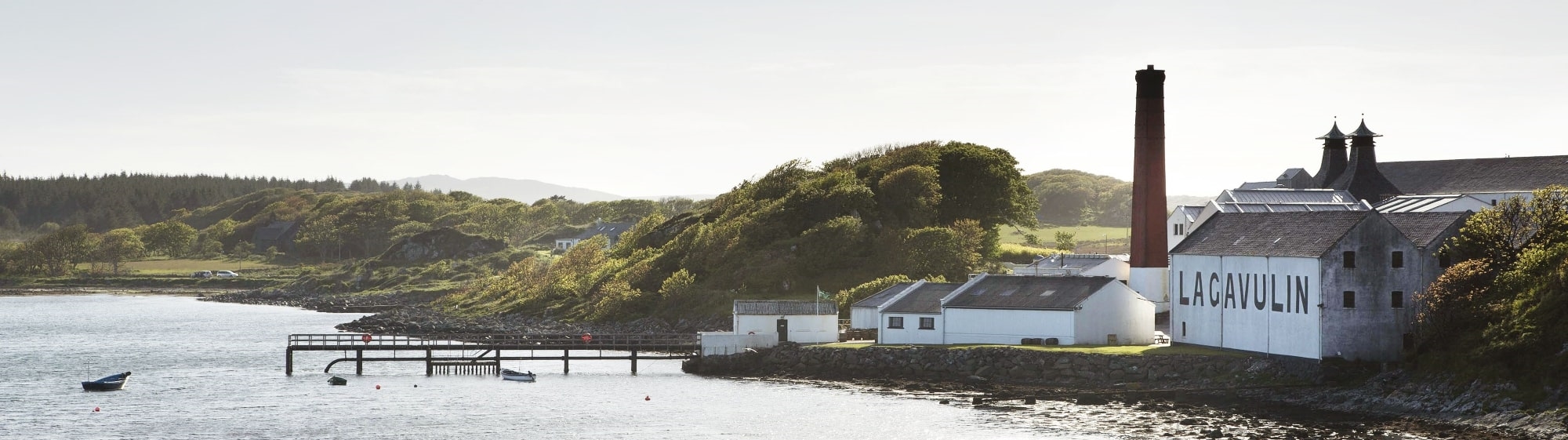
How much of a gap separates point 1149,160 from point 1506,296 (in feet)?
82.6

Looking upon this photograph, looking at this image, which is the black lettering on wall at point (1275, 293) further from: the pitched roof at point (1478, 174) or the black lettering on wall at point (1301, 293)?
the pitched roof at point (1478, 174)

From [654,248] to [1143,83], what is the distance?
59535 millimetres

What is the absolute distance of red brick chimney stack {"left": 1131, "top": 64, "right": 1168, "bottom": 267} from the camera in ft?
261

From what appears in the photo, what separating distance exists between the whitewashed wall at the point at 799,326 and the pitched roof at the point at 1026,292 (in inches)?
302

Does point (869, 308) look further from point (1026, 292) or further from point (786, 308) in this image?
point (1026, 292)

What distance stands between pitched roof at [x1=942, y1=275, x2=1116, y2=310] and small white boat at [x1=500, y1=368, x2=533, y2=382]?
2109 centimetres

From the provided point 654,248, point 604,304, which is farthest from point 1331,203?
point 654,248

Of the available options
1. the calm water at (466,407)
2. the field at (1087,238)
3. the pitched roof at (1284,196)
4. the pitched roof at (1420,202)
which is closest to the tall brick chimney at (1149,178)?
the pitched roof at (1284,196)

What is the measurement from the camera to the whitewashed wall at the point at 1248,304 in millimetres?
60188

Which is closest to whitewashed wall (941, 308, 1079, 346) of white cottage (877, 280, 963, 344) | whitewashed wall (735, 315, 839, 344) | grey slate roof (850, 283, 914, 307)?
white cottage (877, 280, 963, 344)

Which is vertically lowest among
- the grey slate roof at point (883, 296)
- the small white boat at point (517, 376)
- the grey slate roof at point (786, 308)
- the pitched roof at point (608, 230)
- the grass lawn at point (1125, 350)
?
the small white boat at point (517, 376)

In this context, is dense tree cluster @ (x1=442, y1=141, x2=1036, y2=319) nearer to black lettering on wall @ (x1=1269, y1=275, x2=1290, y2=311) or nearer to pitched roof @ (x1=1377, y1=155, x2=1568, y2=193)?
pitched roof @ (x1=1377, y1=155, x2=1568, y2=193)

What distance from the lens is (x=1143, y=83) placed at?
79.9 metres

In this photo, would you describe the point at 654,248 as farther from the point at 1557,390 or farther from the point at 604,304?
the point at 1557,390
